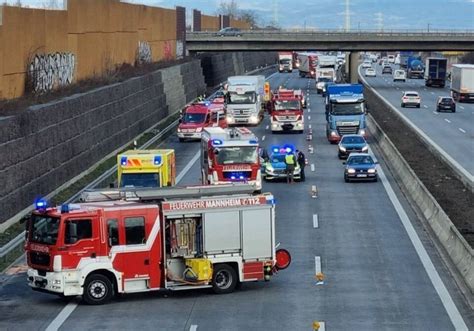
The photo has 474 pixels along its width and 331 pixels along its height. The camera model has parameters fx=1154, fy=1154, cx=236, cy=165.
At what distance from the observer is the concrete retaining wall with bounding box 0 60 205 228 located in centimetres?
3781

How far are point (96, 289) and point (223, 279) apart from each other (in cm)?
316

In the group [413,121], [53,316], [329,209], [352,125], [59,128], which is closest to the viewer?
[53,316]

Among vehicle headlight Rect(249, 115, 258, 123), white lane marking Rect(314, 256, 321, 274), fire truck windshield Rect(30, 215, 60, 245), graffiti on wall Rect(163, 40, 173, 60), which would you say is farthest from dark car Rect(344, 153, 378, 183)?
graffiti on wall Rect(163, 40, 173, 60)

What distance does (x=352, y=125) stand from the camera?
67.7 meters

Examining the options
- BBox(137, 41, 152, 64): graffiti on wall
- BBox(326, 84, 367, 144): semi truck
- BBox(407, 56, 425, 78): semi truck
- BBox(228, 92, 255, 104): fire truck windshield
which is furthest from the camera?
BBox(407, 56, 425, 78): semi truck

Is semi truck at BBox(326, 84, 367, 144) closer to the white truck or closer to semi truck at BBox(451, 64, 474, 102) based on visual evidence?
the white truck

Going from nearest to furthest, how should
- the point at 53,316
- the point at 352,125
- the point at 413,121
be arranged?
the point at 53,316, the point at 352,125, the point at 413,121

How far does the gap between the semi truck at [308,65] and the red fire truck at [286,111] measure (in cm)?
8136

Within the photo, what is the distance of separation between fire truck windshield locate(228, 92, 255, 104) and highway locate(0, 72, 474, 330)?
130 ft

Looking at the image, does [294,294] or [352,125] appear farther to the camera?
[352,125]

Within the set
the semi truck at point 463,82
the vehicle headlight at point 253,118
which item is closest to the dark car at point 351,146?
the vehicle headlight at point 253,118

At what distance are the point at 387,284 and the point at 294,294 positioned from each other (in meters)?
2.69

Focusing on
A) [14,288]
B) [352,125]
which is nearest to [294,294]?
[14,288]

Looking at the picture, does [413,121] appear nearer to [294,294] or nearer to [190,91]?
[190,91]
